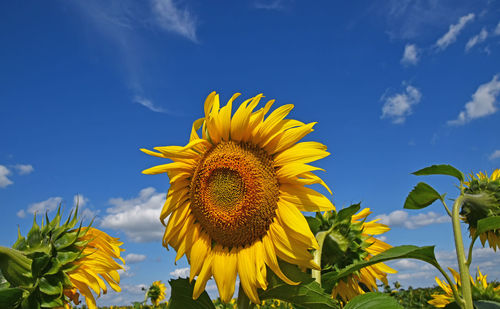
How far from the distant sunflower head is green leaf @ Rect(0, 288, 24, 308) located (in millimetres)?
4906

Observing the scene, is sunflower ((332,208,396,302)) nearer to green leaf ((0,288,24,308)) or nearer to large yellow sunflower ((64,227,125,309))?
large yellow sunflower ((64,227,125,309))

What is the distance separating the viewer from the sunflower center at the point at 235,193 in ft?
7.88

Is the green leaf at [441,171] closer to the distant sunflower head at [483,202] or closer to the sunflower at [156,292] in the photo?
the distant sunflower head at [483,202]

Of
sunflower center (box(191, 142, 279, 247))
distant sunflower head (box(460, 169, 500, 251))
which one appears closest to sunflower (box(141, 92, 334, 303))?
sunflower center (box(191, 142, 279, 247))

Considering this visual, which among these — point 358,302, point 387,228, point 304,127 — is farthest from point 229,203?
point 387,228

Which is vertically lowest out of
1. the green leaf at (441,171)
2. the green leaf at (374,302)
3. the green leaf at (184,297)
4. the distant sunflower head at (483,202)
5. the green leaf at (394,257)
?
the green leaf at (374,302)

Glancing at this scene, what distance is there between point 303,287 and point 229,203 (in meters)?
0.65

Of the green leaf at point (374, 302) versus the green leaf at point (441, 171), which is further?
the green leaf at point (441, 171)

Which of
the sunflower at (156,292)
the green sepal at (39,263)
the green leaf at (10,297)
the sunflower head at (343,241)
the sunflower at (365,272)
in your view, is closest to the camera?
the green leaf at (10,297)

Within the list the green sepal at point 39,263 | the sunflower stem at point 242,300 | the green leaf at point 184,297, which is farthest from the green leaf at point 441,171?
the green sepal at point 39,263

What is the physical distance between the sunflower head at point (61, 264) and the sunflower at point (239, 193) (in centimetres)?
62

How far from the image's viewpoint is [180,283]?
235 cm

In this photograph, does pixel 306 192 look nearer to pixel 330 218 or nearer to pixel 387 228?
pixel 330 218

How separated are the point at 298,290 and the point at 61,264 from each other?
1418mm
